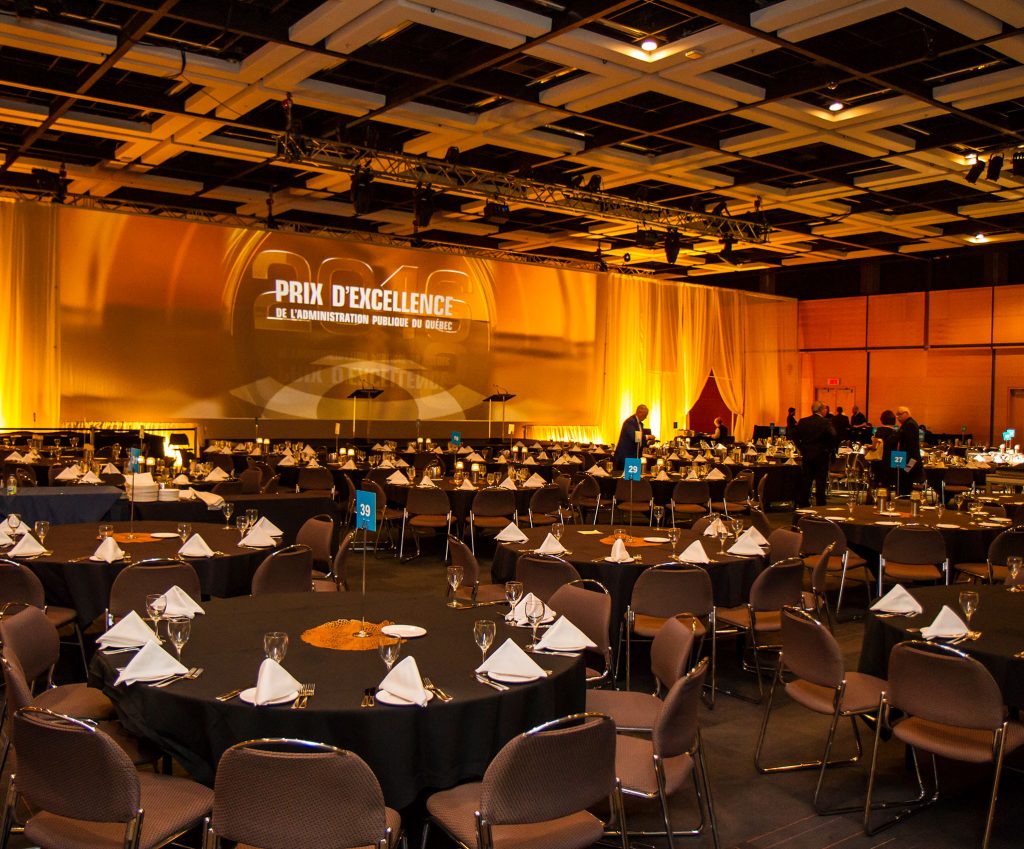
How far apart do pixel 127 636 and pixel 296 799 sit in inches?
53.8

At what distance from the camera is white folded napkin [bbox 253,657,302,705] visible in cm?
Result: 292

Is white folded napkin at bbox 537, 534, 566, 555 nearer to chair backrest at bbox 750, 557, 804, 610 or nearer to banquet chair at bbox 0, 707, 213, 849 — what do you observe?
chair backrest at bbox 750, 557, 804, 610

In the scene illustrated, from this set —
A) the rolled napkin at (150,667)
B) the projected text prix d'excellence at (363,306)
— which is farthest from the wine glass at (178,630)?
the projected text prix d'excellence at (363,306)

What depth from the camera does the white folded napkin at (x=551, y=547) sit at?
5.81 meters

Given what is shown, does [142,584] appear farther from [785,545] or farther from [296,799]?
[785,545]

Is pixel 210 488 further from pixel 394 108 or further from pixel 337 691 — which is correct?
pixel 337 691

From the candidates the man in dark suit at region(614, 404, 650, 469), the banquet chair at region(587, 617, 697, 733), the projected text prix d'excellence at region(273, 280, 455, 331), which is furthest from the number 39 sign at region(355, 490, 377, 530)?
the projected text prix d'excellence at region(273, 280, 455, 331)

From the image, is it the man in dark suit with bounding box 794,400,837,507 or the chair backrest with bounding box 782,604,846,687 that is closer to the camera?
the chair backrest with bounding box 782,604,846,687

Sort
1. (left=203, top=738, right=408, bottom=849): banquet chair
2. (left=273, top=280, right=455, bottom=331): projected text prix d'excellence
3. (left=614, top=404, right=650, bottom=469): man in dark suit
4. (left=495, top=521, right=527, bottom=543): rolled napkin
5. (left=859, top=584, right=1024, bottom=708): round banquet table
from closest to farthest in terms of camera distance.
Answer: (left=203, top=738, right=408, bottom=849): banquet chair
(left=859, top=584, right=1024, bottom=708): round banquet table
(left=495, top=521, right=527, bottom=543): rolled napkin
(left=614, top=404, right=650, bottom=469): man in dark suit
(left=273, top=280, right=455, bottom=331): projected text prix d'excellence

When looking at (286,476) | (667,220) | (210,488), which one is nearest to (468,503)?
(210,488)

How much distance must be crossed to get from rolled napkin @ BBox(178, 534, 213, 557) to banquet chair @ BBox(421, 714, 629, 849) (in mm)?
2920

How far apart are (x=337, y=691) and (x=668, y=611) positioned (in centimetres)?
257

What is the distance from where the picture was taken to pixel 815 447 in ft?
44.5

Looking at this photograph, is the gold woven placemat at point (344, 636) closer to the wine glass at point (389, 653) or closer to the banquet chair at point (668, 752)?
the wine glass at point (389, 653)
